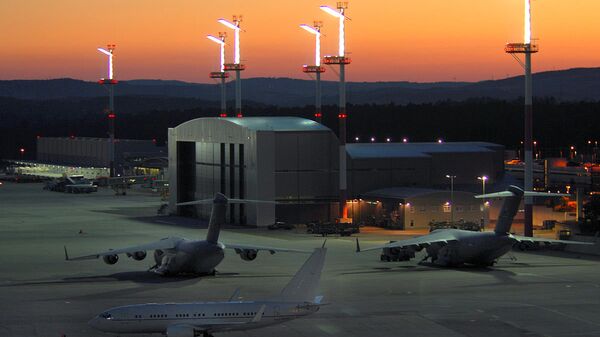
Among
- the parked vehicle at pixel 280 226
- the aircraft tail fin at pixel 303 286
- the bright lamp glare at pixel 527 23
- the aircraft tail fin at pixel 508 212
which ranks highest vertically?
the bright lamp glare at pixel 527 23

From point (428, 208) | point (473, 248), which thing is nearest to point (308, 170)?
point (428, 208)

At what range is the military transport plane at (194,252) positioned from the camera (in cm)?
7525

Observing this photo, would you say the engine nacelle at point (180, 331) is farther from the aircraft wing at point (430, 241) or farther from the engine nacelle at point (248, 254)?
the aircraft wing at point (430, 241)

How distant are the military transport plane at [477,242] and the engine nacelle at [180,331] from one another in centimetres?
3032

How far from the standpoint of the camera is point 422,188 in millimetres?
129750

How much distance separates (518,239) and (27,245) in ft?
153

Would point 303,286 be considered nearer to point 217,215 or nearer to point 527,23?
point 217,215

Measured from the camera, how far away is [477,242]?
8275 cm

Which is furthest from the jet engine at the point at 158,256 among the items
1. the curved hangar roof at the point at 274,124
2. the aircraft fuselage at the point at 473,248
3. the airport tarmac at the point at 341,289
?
the curved hangar roof at the point at 274,124

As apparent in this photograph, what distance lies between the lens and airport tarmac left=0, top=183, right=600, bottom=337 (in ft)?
197

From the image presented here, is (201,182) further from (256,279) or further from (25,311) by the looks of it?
(25,311)

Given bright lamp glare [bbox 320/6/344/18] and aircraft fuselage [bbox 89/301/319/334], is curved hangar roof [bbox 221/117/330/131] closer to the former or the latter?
bright lamp glare [bbox 320/6/344/18]

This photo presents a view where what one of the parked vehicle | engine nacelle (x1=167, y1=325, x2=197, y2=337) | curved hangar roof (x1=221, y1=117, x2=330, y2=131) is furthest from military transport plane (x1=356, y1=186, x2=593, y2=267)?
curved hangar roof (x1=221, y1=117, x2=330, y2=131)

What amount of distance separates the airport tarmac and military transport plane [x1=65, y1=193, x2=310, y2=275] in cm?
91
